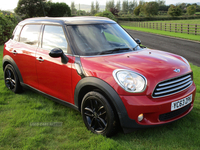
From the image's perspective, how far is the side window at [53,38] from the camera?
12.0ft

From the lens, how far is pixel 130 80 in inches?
111

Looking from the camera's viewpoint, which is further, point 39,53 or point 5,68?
point 5,68

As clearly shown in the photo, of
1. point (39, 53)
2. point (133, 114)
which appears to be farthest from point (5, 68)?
point (133, 114)

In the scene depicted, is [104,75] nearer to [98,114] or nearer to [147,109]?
[98,114]

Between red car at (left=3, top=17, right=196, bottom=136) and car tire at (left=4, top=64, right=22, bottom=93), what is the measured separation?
21.0 inches

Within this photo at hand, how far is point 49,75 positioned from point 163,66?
76.5 inches

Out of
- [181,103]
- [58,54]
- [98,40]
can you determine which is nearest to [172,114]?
[181,103]

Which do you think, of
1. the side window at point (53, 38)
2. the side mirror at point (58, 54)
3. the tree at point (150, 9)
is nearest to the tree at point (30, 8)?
the tree at point (150, 9)

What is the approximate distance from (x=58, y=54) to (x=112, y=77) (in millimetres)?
1006

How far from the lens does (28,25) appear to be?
15.1ft

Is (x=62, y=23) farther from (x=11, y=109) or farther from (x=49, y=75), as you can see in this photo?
(x=11, y=109)

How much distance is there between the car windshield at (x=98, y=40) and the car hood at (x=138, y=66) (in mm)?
217

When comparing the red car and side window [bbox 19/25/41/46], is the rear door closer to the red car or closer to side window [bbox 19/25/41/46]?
the red car

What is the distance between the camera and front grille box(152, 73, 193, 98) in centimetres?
281
